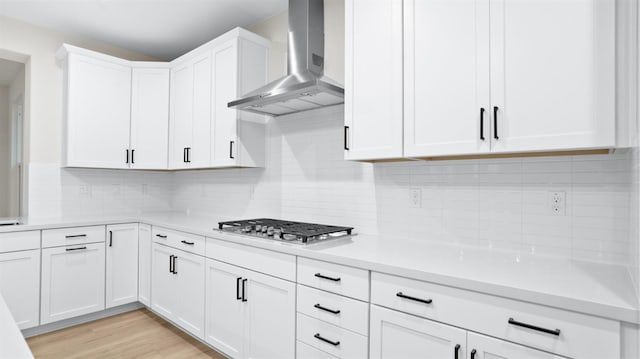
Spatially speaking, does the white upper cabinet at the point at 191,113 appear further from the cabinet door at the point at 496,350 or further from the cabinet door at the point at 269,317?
the cabinet door at the point at 496,350

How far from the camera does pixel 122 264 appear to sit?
3291 millimetres

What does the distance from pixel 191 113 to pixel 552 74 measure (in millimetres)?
2903

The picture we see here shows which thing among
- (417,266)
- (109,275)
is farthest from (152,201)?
(417,266)

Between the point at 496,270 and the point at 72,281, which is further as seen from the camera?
the point at 72,281

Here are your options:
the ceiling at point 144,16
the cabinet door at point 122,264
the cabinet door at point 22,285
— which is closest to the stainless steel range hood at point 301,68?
the ceiling at point 144,16

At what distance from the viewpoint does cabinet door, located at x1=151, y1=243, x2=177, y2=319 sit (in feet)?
9.66

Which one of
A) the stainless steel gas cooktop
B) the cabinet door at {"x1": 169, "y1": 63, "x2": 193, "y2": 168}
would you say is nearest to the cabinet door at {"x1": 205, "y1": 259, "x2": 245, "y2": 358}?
the stainless steel gas cooktop

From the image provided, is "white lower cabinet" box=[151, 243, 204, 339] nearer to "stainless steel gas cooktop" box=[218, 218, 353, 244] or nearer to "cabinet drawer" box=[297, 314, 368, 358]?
"stainless steel gas cooktop" box=[218, 218, 353, 244]

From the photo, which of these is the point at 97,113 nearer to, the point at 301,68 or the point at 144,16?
the point at 144,16

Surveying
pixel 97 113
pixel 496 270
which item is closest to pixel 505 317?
pixel 496 270

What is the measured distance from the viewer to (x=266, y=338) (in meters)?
2.12

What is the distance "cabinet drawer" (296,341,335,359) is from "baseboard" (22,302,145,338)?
227 centimetres

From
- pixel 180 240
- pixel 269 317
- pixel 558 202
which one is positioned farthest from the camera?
pixel 180 240

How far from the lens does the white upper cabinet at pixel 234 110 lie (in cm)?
292
